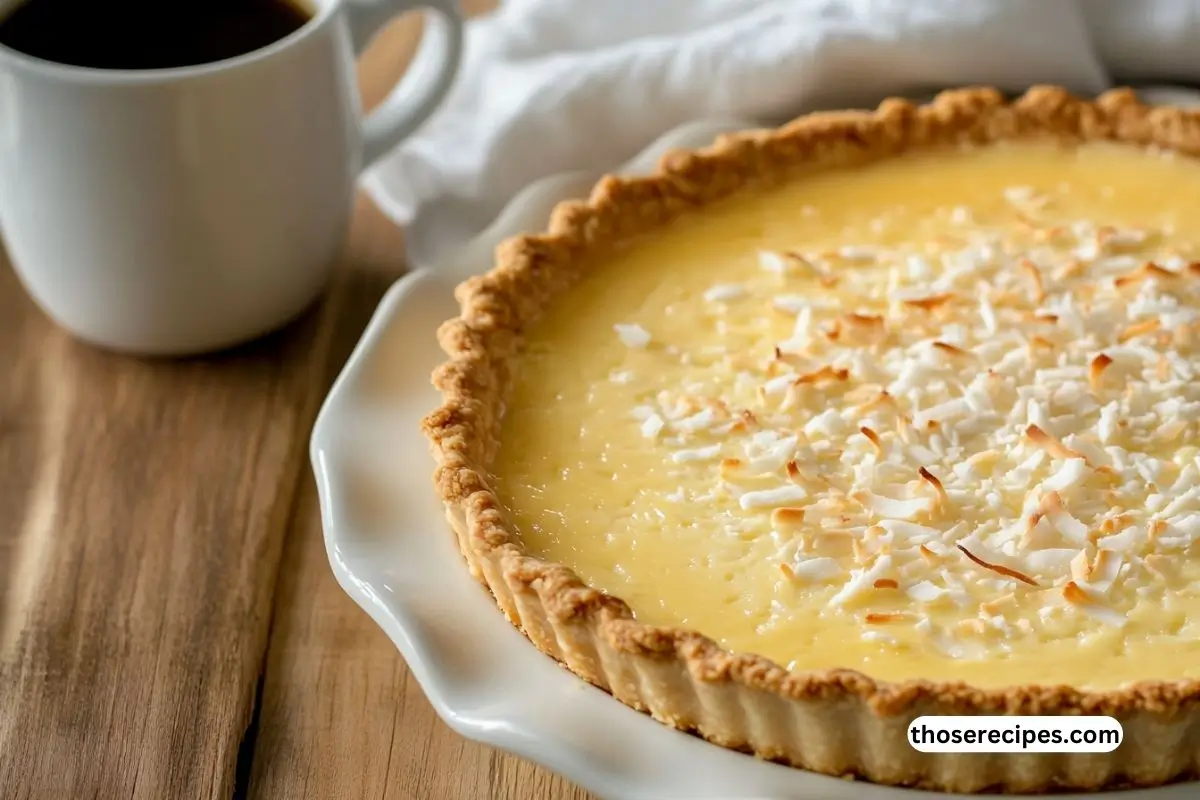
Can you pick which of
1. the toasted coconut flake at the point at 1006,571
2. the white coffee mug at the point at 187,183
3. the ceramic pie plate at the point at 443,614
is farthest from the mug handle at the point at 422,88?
the toasted coconut flake at the point at 1006,571

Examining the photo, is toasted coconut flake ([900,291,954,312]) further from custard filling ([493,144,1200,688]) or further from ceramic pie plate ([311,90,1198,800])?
ceramic pie plate ([311,90,1198,800])

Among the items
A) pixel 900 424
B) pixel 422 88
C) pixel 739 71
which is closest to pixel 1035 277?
pixel 900 424

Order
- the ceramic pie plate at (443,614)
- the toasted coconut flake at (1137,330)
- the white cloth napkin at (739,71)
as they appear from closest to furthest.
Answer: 1. the ceramic pie plate at (443,614)
2. the toasted coconut flake at (1137,330)
3. the white cloth napkin at (739,71)

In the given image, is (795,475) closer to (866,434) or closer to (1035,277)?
(866,434)

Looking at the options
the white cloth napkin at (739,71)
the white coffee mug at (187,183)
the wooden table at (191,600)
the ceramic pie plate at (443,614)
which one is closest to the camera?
the ceramic pie plate at (443,614)

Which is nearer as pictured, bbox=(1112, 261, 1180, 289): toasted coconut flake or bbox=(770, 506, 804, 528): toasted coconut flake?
bbox=(770, 506, 804, 528): toasted coconut flake

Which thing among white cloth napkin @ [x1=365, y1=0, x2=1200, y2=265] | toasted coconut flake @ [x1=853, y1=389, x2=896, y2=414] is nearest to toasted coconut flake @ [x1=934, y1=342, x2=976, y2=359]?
toasted coconut flake @ [x1=853, y1=389, x2=896, y2=414]

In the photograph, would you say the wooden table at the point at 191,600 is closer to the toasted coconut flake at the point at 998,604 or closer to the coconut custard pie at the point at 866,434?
the coconut custard pie at the point at 866,434

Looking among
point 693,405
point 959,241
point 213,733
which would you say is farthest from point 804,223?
point 213,733

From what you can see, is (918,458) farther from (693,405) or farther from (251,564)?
(251,564)
